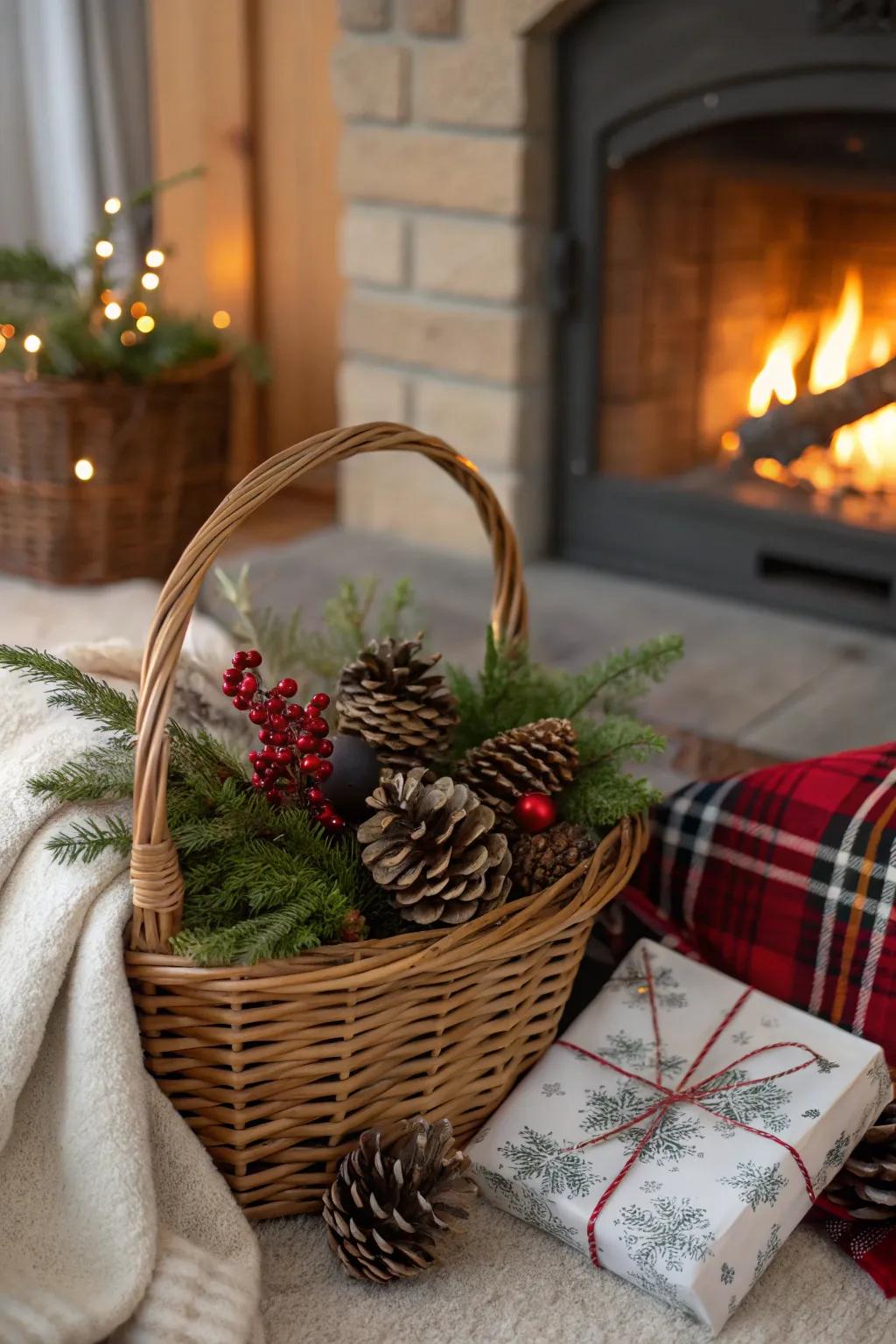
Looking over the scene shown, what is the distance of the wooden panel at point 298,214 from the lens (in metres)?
2.21

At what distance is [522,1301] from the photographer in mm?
833

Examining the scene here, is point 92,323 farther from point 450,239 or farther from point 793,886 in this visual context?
point 793,886

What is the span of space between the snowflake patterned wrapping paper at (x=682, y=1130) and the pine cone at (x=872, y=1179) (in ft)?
0.04

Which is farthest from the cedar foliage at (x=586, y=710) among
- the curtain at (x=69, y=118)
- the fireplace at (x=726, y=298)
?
the curtain at (x=69, y=118)

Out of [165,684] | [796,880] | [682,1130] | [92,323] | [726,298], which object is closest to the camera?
[165,684]

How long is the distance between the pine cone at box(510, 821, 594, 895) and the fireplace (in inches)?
33.9

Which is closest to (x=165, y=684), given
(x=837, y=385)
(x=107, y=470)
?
(x=107, y=470)

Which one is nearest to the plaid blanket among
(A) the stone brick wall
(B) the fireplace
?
(B) the fireplace

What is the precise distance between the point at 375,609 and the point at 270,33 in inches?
42.4

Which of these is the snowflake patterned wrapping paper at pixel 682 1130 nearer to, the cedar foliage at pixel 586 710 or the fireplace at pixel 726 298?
the cedar foliage at pixel 586 710

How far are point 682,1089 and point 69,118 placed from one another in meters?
1.94

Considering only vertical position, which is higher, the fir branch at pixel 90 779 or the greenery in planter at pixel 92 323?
the greenery in planter at pixel 92 323

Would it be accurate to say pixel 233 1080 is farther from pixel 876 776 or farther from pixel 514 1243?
pixel 876 776

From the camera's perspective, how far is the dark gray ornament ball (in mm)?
900
